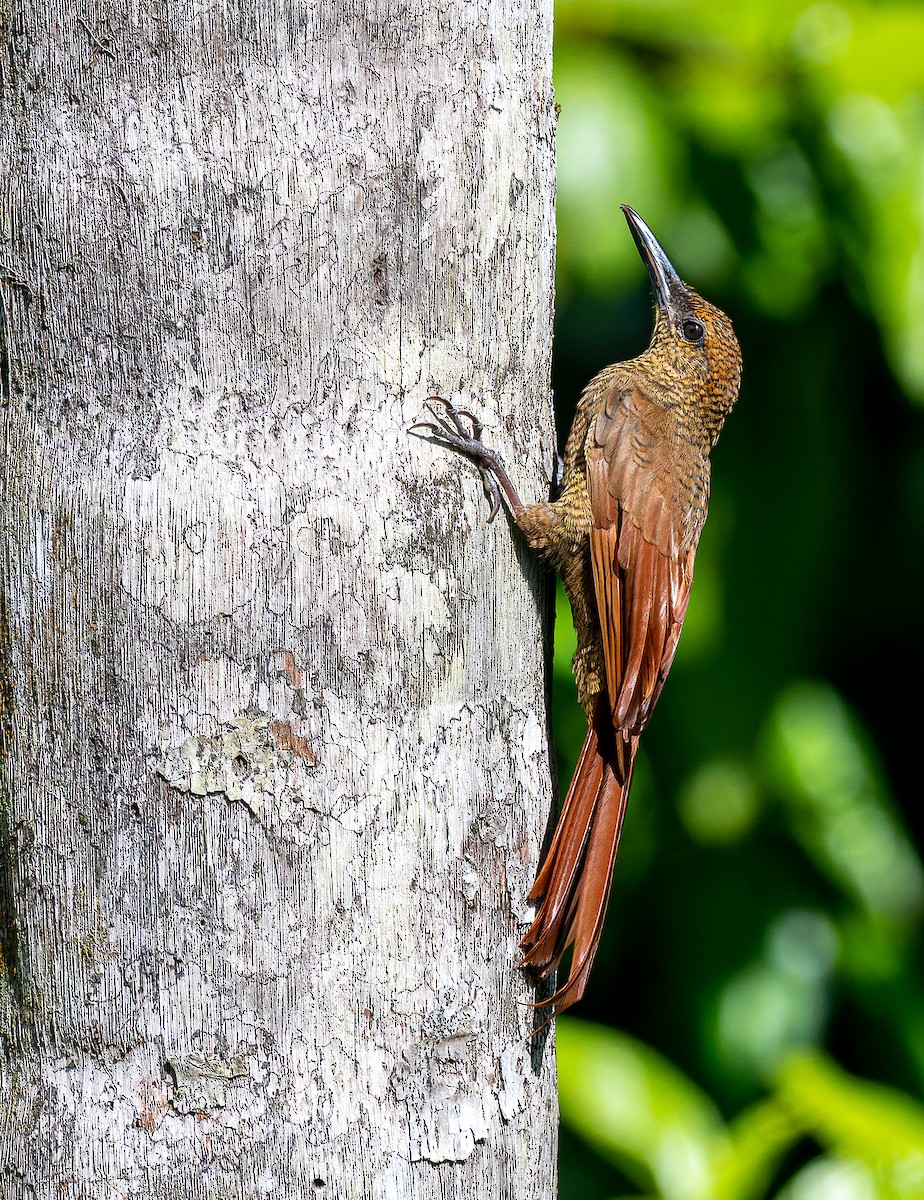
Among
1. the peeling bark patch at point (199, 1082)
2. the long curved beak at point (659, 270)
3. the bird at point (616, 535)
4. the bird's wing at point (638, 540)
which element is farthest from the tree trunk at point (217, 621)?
the long curved beak at point (659, 270)

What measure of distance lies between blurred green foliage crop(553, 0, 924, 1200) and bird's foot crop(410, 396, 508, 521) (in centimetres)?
143

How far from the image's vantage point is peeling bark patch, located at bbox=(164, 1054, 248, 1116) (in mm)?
1619

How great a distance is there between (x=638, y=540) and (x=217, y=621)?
1.28 m

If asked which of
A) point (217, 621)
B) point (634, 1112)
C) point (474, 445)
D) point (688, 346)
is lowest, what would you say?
point (634, 1112)

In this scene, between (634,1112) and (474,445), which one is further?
(634,1112)

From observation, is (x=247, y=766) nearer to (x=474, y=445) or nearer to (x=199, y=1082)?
(x=199, y=1082)

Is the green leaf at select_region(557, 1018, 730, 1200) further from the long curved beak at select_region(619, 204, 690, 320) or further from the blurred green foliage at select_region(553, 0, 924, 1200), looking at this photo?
the long curved beak at select_region(619, 204, 690, 320)

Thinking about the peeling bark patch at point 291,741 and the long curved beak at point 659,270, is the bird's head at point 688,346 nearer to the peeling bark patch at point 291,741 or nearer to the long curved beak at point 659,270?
the long curved beak at point 659,270

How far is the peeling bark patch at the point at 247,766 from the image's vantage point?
163cm

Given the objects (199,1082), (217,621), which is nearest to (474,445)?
(217,621)

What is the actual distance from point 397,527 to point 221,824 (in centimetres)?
43

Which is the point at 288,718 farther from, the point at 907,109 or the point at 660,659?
the point at 907,109

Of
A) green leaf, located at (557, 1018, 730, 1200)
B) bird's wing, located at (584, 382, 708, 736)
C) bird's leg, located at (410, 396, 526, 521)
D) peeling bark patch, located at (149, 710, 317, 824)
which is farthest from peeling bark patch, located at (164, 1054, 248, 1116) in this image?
green leaf, located at (557, 1018, 730, 1200)

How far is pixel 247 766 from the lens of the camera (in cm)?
164
